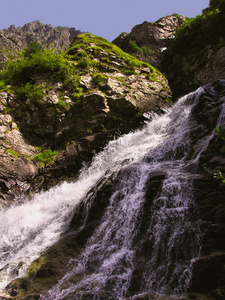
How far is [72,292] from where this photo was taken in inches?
206

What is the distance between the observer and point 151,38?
3109 cm

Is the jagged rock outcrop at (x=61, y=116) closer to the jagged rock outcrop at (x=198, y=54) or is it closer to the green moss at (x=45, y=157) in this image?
the green moss at (x=45, y=157)

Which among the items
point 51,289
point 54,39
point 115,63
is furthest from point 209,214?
point 54,39

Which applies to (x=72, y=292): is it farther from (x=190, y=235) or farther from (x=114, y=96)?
(x=114, y=96)

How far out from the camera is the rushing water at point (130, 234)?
4992 millimetres

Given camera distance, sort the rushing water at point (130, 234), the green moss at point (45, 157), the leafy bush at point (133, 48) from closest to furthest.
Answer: the rushing water at point (130, 234) < the green moss at point (45, 157) < the leafy bush at point (133, 48)

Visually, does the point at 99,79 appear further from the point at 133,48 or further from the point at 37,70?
the point at 133,48

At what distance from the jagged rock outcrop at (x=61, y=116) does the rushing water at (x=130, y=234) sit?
2.58 m

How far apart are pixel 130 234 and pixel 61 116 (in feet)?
32.8

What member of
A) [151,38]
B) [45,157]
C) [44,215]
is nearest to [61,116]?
[45,157]

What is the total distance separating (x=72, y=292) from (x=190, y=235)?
10.6ft

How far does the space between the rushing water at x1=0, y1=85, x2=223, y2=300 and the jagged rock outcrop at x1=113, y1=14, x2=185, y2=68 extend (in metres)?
22.3

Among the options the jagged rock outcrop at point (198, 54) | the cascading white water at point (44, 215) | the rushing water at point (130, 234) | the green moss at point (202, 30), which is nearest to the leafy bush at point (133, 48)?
the jagged rock outcrop at point (198, 54)

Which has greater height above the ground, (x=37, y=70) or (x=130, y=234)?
(x=37, y=70)
